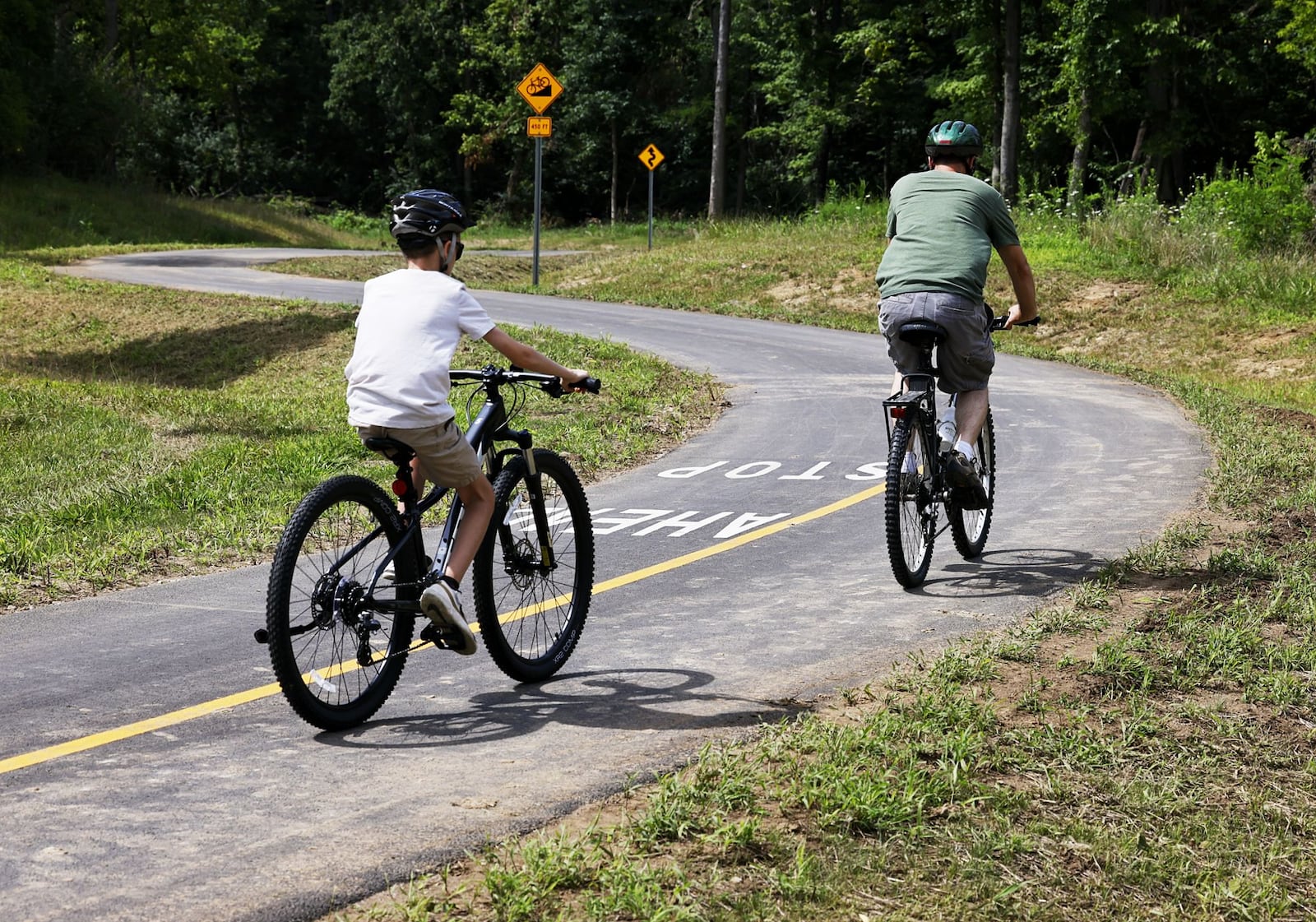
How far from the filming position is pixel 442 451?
18.3ft

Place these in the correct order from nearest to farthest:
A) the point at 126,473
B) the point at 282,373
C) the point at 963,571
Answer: the point at 963,571, the point at 126,473, the point at 282,373

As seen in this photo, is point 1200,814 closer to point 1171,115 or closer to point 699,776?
point 699,776

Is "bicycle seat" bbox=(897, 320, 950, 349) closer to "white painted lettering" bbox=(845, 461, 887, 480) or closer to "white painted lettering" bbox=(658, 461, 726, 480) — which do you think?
"white painted lettering" bbox=(845, 461, 887, 480)

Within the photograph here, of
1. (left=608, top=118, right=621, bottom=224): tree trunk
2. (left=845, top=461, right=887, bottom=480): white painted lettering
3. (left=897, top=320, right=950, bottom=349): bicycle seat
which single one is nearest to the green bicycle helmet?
(left=897, top=320, right=950, bottom=349): bicycle seat

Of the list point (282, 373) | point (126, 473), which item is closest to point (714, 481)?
point (126, 473)

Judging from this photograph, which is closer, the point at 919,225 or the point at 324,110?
the point at 919,225

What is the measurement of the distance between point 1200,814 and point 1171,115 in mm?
39932

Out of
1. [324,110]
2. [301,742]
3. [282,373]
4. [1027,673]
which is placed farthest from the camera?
[324,110]

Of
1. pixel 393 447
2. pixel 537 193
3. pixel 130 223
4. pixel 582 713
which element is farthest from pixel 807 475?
pixel 130 223

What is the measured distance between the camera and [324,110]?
7088cm

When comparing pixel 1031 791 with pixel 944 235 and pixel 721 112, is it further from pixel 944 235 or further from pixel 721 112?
pixel 721 112

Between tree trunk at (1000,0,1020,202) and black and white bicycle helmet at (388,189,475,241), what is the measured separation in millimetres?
30765

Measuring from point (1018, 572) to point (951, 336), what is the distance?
1.46 meters

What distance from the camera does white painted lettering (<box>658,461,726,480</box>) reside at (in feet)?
38.7
